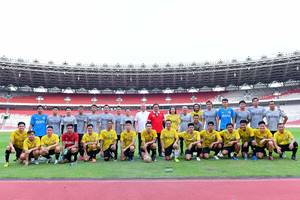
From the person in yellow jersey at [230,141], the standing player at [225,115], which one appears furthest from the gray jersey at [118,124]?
the person in yellow jersey at [230,141]

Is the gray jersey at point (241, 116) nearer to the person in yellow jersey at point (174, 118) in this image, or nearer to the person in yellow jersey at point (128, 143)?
the person in yellow jersey at point (174, 118)

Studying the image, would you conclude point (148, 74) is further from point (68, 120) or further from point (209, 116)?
point (209, 116)

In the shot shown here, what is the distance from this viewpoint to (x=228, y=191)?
577 centimetres

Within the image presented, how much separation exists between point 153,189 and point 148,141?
14.2 feet

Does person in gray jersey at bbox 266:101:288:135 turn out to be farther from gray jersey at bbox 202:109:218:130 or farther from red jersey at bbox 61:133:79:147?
red jersey at bbox 61:133:79:147

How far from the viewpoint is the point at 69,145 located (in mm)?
10078

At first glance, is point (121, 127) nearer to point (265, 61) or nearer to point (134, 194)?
point (134, 194)

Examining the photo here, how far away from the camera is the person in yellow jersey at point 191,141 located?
10086 millimetres

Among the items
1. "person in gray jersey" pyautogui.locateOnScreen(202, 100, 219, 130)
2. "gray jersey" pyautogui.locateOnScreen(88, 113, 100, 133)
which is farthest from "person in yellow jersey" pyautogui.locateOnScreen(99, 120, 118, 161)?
"person in gray jersey" pyautogui.locateOnScreen(202, 100, 219, 130)

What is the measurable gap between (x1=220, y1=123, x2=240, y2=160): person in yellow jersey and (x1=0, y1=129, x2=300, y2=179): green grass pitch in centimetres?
61

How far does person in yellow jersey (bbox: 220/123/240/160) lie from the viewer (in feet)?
33.3

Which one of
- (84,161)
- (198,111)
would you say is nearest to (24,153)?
(84,161)

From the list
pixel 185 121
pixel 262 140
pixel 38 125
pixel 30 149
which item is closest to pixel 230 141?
pixel 262 140

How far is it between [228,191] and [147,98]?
49084 mm
